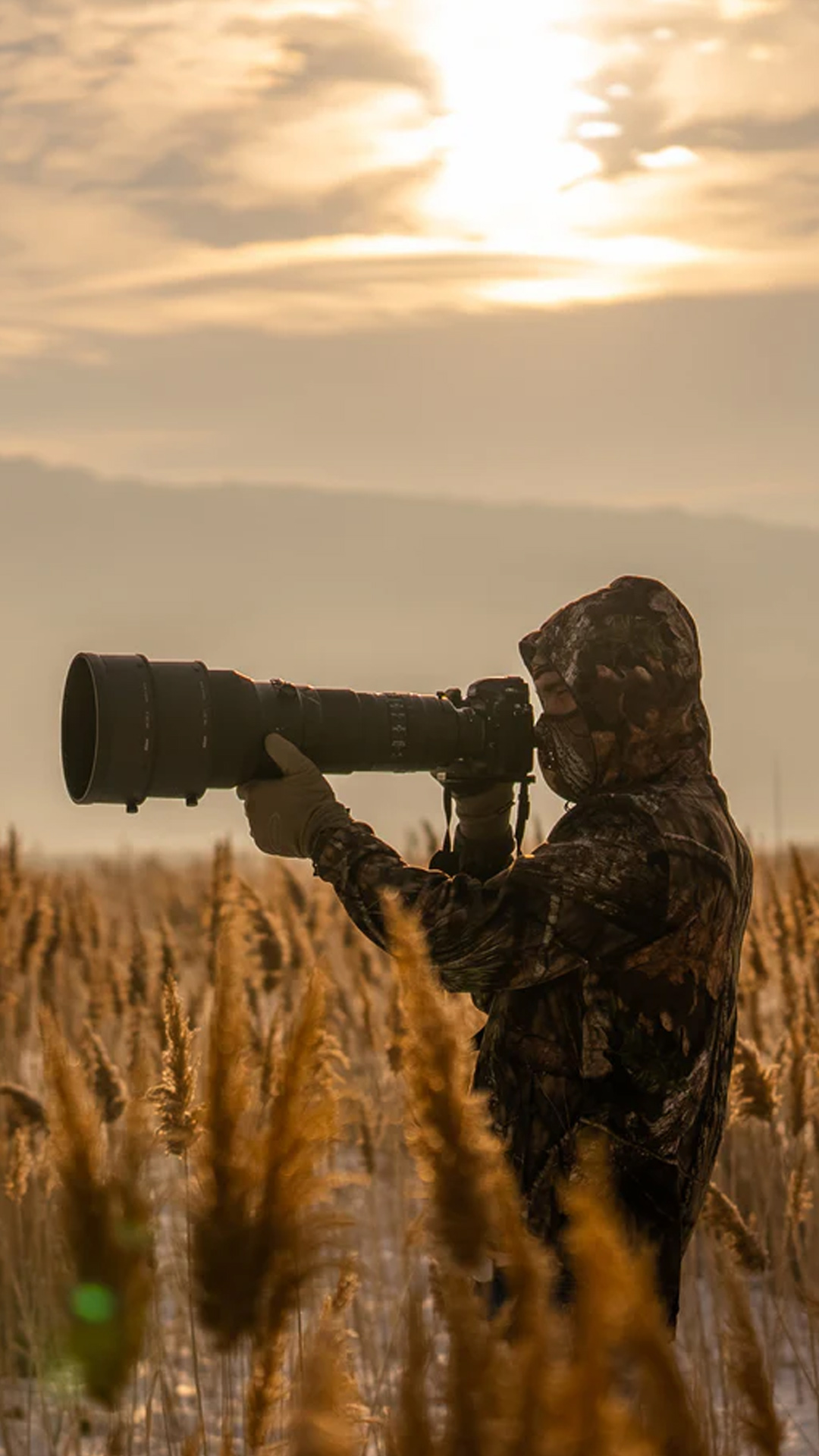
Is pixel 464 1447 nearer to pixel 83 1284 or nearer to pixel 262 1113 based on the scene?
pixel 83 1284

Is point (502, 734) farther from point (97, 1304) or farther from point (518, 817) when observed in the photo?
point (97, 1304)

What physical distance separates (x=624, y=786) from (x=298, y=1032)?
146 cm

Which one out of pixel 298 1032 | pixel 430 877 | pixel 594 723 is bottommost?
pixel 298 1032

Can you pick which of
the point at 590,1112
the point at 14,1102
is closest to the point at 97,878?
the point at 14,1102

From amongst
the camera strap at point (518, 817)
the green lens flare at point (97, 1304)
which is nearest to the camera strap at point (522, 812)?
the camera strap at point (518, 817)

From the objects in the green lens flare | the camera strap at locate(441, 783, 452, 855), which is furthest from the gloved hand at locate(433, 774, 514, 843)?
the green lens flare

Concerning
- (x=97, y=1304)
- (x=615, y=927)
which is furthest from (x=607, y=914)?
(x=97, y=1304)

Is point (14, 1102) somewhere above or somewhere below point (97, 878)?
below

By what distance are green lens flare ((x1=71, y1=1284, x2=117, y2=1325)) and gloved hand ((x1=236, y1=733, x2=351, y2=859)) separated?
131cm

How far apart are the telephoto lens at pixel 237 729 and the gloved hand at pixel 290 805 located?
7cm

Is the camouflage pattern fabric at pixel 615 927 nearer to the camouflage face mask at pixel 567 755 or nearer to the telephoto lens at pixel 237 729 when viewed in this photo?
the camouflage face mask at pixel 567 755

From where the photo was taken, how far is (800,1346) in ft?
19.2

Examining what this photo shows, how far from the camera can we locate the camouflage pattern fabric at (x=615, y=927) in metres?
2.75

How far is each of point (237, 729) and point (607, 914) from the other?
0.78 m
